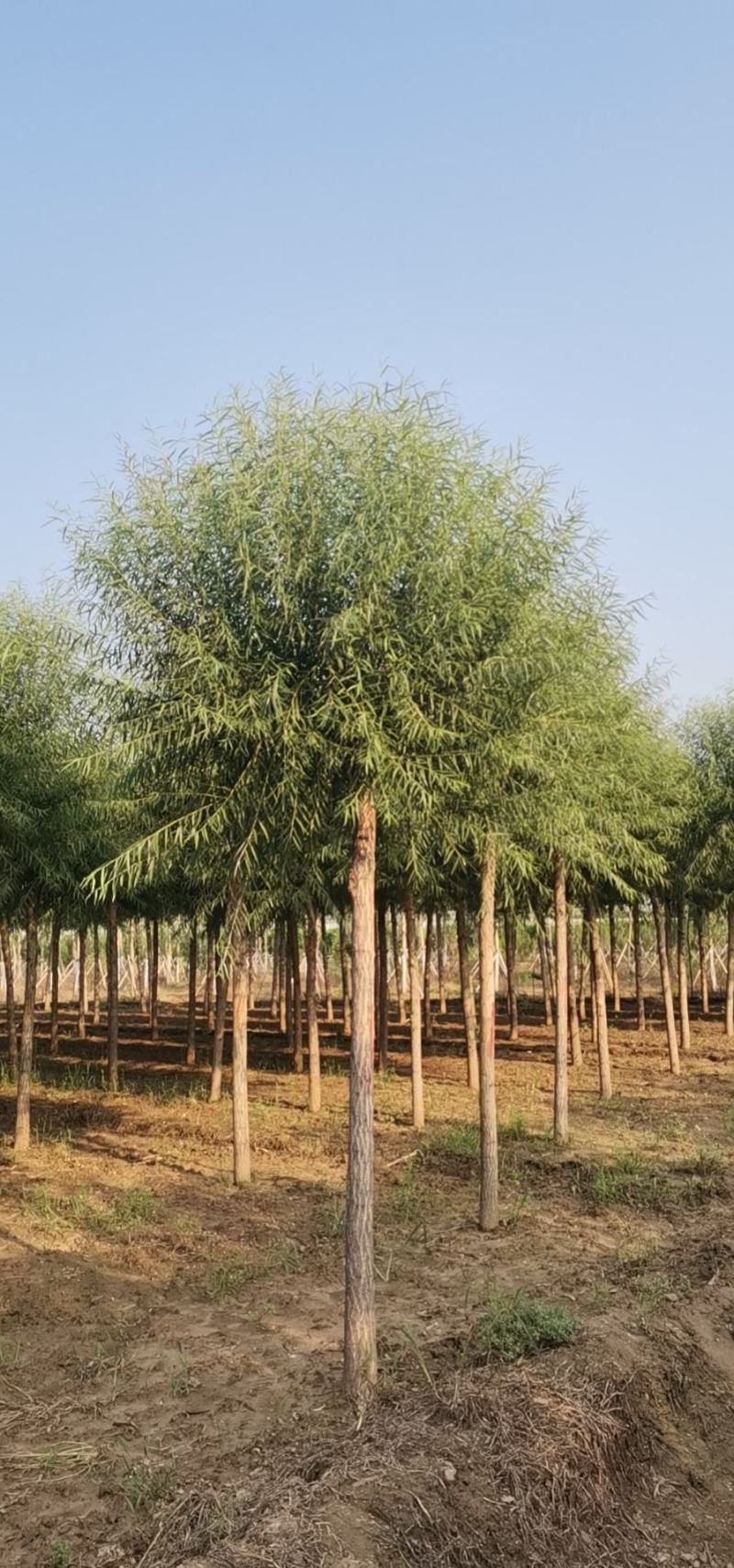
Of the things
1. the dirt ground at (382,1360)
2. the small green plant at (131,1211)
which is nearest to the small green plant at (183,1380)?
the dirt ground at (382,1360)

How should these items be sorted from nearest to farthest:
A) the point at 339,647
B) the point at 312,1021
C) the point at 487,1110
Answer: the point at 339,647 < the point at 487,1110 < the point at 312,1021

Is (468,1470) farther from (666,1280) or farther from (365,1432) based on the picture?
(666,1280)

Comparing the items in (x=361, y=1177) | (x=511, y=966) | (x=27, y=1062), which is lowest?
(x=27, y=1062)

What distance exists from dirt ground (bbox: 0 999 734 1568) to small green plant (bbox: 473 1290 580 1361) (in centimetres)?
10

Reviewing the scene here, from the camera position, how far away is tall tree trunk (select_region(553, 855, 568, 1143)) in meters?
13.4

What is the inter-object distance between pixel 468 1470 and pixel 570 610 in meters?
5.80

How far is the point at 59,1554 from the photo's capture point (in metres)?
5.04

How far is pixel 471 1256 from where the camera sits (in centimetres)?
980

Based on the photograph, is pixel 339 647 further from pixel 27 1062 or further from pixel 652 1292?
pixel 27 1062

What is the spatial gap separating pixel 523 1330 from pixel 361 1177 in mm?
1547

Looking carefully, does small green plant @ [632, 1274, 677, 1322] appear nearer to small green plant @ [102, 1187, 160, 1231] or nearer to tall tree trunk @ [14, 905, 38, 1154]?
small green plant @ [102, 1187, 160, 1231]

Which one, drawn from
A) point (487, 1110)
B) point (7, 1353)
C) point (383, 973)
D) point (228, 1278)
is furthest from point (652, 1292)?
point (383, 973)

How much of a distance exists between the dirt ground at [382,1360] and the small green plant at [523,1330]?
10 centimetres

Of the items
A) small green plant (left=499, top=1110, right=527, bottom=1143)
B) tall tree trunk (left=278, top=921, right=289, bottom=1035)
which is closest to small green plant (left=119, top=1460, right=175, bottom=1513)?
small green plant (left=499, top=1110, right=527, bottom=1143)
